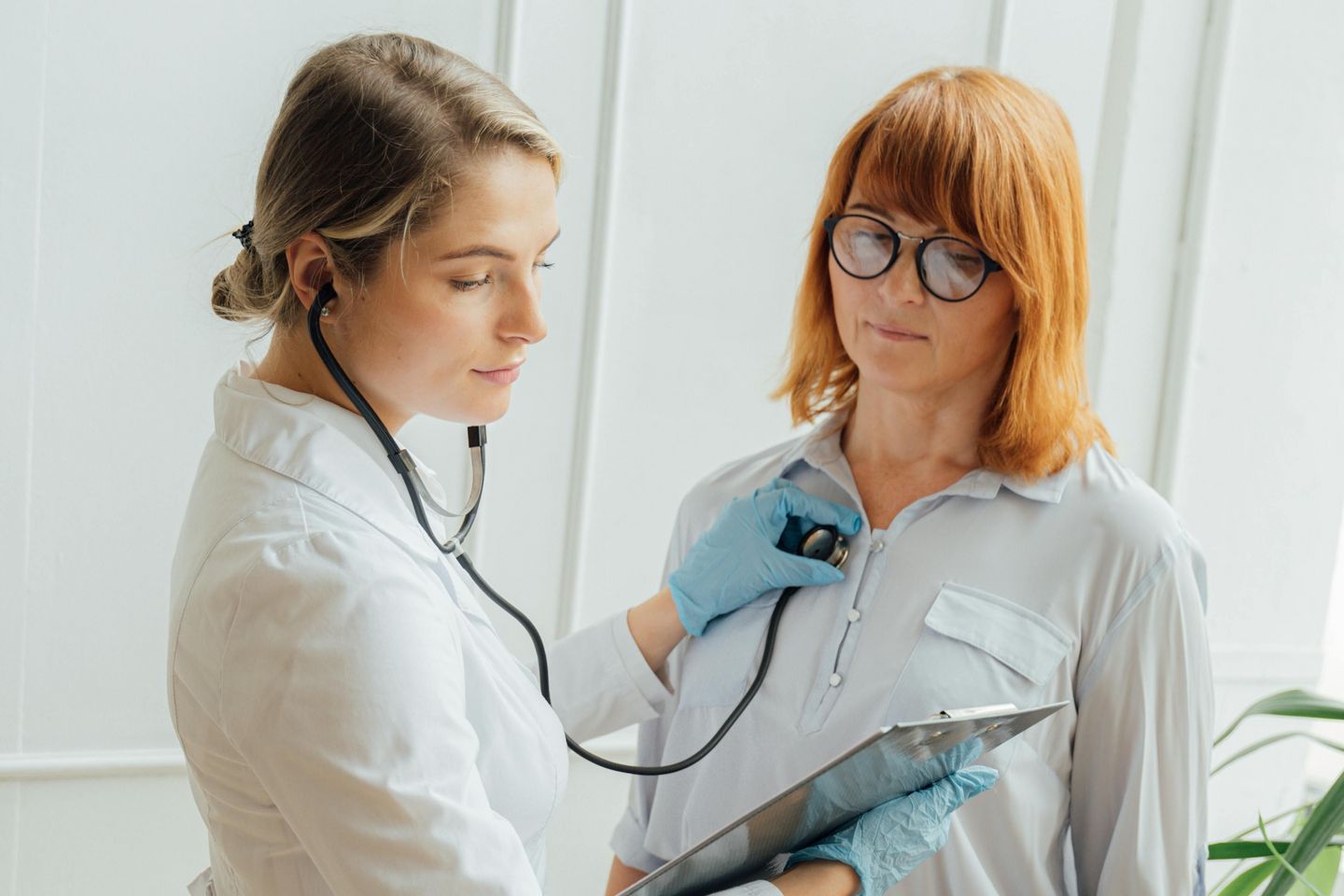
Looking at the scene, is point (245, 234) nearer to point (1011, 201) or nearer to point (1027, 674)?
point (1011, 201)

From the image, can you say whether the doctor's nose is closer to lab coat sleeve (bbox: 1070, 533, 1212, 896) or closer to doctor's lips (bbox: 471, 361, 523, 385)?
doctor's lips (bbox: 471, 361, 523, 385)

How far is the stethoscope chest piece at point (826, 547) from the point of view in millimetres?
1356

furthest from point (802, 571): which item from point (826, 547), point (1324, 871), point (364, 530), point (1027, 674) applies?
point (1324, 871)

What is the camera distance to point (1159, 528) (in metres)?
1.28

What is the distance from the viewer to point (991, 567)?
1.32 metres

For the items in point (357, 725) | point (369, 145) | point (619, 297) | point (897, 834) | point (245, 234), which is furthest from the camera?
point (619, 297)

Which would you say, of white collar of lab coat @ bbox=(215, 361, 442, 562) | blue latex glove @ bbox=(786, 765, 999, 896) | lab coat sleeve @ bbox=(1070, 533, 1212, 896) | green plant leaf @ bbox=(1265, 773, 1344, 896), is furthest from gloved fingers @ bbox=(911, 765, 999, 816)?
white collar of lab coat @ bbox=(215, 361, 442, 562)

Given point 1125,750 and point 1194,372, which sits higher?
point 1194,372

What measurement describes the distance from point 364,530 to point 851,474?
2.35 feet

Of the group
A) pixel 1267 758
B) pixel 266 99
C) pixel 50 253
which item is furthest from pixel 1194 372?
pixel 50 253

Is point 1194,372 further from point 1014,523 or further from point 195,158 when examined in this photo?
point 195,158

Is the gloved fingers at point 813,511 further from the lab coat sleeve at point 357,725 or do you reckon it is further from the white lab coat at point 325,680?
the lab coat sleeve at point 357,725

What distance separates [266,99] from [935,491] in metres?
1.02

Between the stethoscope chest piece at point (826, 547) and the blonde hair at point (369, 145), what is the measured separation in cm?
58
